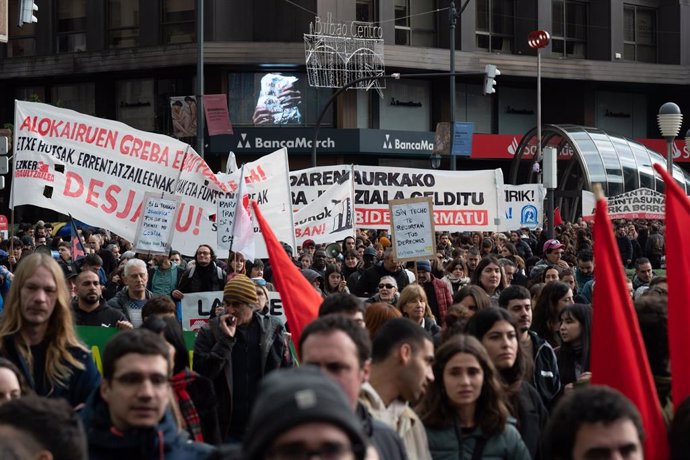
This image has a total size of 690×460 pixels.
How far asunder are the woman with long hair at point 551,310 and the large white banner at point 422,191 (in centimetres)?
988

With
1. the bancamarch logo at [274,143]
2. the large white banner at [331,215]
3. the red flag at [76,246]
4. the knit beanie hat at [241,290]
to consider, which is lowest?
the knit beanie hat at [241,290]

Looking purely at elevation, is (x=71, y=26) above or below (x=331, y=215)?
above

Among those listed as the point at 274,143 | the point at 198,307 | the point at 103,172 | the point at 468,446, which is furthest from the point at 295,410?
the point at 274,143

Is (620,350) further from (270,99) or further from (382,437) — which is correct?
(270,99)

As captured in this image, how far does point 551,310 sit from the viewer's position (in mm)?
8766

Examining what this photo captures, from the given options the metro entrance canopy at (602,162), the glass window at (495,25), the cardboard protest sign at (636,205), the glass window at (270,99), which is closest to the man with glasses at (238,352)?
the cardboard protest sign at (636,205)

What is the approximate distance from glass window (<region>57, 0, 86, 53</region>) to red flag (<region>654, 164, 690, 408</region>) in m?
44.5

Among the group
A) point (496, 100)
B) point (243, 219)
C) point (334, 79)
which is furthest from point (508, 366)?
point (496, 100)

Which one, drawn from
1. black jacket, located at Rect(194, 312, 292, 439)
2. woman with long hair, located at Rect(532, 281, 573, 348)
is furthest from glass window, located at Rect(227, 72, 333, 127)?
black jacket, located at Rect(194, 312, 292, 439)

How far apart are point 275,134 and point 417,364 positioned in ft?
134

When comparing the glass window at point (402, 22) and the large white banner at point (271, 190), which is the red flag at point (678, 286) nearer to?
the large white banner at point (271, 190)

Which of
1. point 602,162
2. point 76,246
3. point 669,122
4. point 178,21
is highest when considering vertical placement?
point 178,21

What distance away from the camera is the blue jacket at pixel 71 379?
5633 mm

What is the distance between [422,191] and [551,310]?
10757mm
